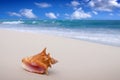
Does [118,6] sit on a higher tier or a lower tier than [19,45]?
higher

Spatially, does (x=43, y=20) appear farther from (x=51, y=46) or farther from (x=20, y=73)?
(x=20, y=73)

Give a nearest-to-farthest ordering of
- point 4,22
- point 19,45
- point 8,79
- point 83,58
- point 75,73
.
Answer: point 8,79, point 75,73, point 83,58, point 19,45, point 4,22

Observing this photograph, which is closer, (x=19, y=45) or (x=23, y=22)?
(x=19, y=45)

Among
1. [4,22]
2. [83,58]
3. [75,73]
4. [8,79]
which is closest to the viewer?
[8,79]

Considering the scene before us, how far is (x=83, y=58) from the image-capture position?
1595mm

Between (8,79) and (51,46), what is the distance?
0.88 meters

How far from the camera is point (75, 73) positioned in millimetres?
1249

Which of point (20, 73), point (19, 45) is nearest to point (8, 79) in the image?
point (20, 73)

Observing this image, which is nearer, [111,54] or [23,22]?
[111,54]

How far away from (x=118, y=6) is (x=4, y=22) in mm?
2529

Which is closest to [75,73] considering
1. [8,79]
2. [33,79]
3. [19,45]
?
[33,79]

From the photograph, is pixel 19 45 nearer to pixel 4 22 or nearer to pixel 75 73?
pixel 75 73

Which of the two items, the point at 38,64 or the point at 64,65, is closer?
the point at 38,64

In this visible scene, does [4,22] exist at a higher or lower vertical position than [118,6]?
lower
